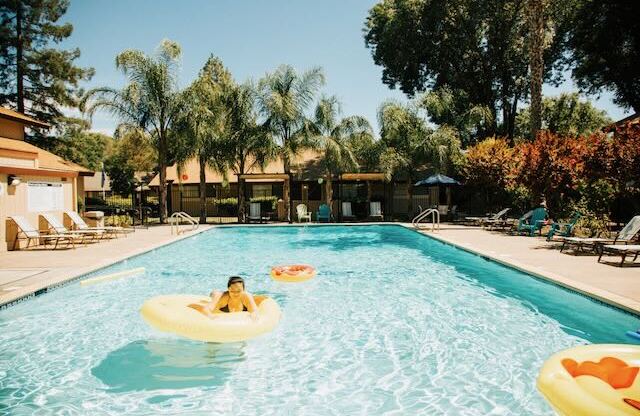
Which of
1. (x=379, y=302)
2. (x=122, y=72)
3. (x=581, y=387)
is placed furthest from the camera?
(x=122, y=72)

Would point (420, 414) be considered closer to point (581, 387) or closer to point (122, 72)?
point (581, 387)

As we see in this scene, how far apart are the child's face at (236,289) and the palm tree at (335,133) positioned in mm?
16801

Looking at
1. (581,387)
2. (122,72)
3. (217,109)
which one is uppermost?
(122,72)

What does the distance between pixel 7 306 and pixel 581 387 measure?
28.1ft

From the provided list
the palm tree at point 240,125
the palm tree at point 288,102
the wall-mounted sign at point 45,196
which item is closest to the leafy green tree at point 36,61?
the palm tree at point 240,125

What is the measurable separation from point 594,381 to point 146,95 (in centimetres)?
2360

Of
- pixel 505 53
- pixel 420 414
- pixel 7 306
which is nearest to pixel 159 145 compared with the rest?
pixel 7 306

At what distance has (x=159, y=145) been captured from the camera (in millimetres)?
23609

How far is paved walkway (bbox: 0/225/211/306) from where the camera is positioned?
8.16 meters

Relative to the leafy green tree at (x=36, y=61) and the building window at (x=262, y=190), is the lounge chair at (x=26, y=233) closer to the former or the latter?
the building window at (x=262, y=190)

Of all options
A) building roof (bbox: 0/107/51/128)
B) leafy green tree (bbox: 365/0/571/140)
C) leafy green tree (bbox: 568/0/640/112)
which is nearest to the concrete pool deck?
building roof (bbox: 0/107/51/128)

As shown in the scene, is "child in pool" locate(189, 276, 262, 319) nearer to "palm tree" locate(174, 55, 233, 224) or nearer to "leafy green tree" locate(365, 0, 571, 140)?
"palm tree" locate(174, 55, 233, 224)

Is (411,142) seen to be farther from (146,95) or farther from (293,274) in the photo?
(293,274)

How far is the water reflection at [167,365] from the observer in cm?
522
